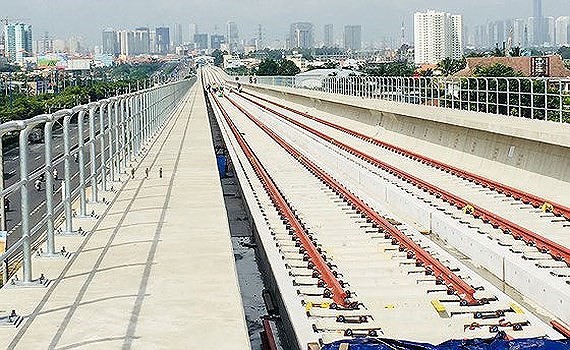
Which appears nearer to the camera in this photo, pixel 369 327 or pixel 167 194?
pixel 369 327

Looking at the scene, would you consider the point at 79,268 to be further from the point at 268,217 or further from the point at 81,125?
the point at 268,217

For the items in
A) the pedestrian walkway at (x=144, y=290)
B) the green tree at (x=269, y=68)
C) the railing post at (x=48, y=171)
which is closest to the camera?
the pedestrian walkway at (x=144, y=290)

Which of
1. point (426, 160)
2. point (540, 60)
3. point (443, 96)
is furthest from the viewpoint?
point (540, 60)

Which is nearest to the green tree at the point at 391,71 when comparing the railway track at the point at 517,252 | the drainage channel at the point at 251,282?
the drainage channel at the point at 251,282

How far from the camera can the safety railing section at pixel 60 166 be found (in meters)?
9.20

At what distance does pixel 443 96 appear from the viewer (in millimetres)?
34719

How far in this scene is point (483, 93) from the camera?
33.1 m

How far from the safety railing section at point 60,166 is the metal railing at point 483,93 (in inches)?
378

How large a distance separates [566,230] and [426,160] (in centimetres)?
1204

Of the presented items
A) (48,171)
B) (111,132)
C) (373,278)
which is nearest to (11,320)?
(48,171)

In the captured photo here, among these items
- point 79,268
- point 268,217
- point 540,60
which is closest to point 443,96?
point 268,217

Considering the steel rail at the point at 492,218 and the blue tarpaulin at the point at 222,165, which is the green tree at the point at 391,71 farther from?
the steel rail at the point at 492,218

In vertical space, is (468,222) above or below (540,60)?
below

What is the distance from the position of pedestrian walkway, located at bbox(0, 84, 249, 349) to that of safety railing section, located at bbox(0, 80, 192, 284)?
482 millimetres
